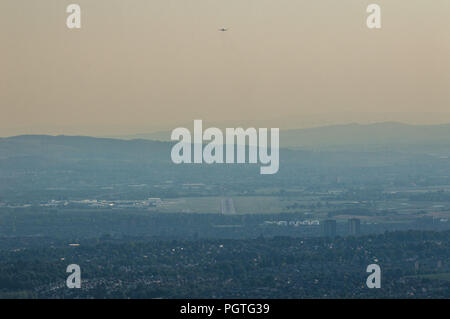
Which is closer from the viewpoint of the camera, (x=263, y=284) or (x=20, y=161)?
(x=263, y=284)

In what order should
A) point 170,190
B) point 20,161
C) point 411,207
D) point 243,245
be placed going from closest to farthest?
1. point 243,245
2. point 411,207
3. point 170,190
4. point 20,161

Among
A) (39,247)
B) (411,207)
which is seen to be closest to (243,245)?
(39,247)

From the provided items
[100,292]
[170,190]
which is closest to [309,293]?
[100,292]

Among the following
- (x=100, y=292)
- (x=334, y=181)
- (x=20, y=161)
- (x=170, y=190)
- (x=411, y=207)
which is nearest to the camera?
(x=100, y=292)

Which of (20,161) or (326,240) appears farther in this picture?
(20,161)

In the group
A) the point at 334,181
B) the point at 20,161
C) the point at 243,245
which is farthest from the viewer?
the point at 20,161

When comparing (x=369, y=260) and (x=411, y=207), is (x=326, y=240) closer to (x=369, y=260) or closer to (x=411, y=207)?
(x=369, y=260)

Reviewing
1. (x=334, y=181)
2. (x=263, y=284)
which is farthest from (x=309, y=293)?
(x=334, y=181)
